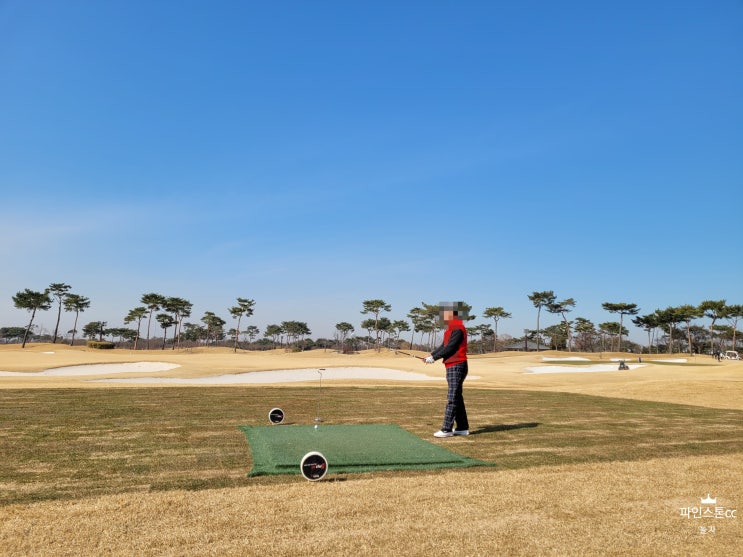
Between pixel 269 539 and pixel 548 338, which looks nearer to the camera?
pixel 269 539

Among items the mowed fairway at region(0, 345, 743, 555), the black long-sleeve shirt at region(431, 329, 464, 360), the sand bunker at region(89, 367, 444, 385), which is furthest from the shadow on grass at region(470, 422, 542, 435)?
the sand bunker at region(89, 367, 444, 385)

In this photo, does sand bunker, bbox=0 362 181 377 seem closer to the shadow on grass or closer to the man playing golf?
the shadow on grass

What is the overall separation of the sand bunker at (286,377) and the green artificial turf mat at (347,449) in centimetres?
1944

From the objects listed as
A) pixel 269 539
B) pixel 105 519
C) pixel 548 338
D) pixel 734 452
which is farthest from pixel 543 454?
pixel 548 338

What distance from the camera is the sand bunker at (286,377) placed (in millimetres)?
29944

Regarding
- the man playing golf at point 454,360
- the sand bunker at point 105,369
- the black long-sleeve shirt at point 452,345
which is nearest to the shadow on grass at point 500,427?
the man playing golf at point 454,360

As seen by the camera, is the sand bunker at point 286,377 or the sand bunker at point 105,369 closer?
the sand bunker at point 286,377

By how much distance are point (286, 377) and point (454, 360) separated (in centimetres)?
2656

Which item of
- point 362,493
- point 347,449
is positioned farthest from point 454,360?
point 362,493

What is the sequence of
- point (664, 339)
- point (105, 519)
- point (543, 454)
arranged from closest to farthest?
1. point (105, 519)
2. point (543, 454)
3. point (664, 339)

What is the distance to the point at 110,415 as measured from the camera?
39.4ft

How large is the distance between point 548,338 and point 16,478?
158 metres

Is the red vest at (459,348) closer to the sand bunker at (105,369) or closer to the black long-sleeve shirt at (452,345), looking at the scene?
the black long-sleeve shirt at (452,345)

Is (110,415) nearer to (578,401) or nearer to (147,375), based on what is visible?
(578,401)
